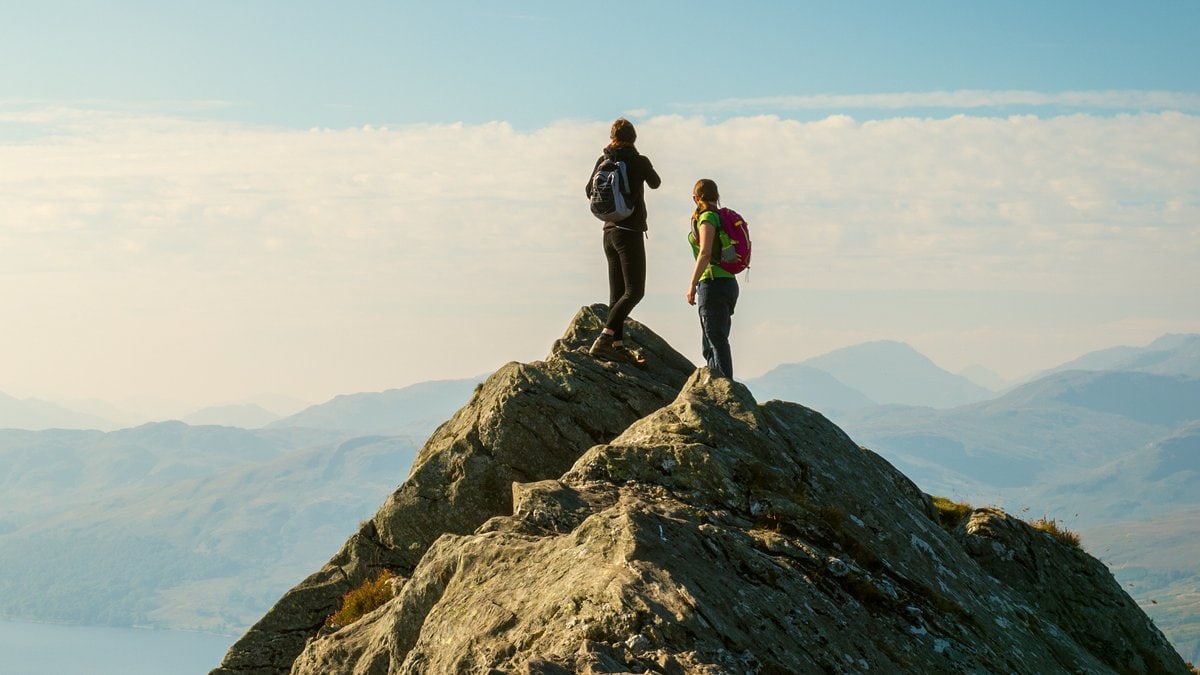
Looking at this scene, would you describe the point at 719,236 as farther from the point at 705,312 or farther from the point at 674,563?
the point at 674,563

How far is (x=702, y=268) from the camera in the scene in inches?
800

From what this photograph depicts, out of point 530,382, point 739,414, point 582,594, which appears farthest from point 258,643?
point 582,594

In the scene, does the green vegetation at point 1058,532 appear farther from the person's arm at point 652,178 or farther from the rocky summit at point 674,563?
the person's arm at point 652,178

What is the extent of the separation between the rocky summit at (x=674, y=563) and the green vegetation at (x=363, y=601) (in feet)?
3.85

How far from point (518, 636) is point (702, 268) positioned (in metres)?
10.8

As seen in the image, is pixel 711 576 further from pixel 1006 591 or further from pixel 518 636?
pixel 1006 591

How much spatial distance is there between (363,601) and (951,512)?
478 inches

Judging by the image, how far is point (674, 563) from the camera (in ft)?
36.2

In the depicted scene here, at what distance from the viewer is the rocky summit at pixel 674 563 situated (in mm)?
10641

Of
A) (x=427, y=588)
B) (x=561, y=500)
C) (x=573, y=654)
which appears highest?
(x=561, y=500)

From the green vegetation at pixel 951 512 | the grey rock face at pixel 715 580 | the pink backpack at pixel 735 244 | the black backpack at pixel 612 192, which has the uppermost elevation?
the black backpack at pixel 612 192

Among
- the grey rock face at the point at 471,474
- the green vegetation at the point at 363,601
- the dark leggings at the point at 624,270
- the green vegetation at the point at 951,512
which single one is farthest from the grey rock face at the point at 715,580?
the dark leggings at the point at 624,270

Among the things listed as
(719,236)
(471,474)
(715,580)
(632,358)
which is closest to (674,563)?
(715,580)

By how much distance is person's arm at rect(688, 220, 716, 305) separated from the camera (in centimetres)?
1992
